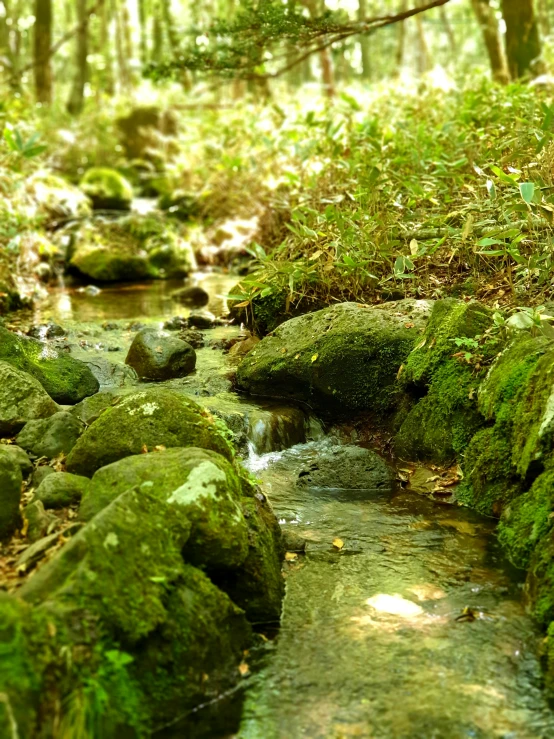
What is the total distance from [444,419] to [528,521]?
134cm

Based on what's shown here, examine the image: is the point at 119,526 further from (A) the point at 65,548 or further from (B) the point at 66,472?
(B) the point at 66,472

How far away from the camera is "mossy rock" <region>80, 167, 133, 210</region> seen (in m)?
14.3

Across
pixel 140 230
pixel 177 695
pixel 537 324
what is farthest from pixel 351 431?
pixel 140 230

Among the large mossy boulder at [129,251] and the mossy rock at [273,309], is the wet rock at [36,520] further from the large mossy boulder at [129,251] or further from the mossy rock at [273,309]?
the large mossy boulder at [129,251]

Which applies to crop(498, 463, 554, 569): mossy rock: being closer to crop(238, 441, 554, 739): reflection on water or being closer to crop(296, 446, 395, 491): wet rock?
crop(238, 441, 554, 739): reflection on water

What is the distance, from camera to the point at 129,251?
1127 centimetres

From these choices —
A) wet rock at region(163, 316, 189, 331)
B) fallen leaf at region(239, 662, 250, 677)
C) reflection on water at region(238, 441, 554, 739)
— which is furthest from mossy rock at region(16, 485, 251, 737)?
wet rock at region(163, 316, 189, 331)

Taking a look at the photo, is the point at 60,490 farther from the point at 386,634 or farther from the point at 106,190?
the point at 106,190

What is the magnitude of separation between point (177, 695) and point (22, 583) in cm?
77

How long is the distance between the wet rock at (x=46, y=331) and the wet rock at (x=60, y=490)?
3.99 m

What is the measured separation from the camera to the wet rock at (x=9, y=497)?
346 cm

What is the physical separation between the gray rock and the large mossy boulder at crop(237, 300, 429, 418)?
2.44 m

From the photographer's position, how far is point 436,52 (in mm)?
40375

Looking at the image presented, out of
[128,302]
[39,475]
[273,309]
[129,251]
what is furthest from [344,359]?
[129,251]
